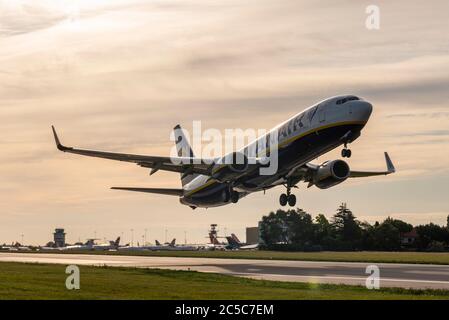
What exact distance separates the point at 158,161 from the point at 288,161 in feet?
42.7

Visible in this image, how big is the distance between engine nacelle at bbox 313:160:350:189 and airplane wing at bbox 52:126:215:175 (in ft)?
30.7

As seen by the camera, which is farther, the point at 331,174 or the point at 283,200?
the point at 283,200

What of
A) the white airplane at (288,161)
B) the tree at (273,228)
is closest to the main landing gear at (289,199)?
the white airplane at (288,161)

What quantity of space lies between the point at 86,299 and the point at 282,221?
6089 inches

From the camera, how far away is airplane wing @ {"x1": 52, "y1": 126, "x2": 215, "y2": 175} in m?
62.5

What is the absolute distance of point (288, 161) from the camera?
56375 mm

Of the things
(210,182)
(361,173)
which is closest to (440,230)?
(361,173)

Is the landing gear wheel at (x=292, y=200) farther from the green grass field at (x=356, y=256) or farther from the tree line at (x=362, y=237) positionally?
the tree line at (x=362, y=237)

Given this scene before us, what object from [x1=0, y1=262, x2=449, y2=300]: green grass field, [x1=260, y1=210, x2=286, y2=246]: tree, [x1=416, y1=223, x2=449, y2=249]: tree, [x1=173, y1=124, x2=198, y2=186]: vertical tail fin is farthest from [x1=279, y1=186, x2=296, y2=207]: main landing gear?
[x1=260, y1=210, x2=286, y2=246]: tree

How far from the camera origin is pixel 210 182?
72.7 metres

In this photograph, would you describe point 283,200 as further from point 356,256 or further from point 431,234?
point 431,234

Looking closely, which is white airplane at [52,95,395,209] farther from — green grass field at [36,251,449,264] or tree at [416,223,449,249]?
tree at [416,223,449,249]

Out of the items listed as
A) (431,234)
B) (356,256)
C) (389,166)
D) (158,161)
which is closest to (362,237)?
(431,234)

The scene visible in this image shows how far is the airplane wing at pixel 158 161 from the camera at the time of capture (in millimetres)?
62500
